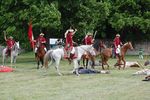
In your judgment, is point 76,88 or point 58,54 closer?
point 76,88

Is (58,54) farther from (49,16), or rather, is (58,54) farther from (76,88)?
(49,16)

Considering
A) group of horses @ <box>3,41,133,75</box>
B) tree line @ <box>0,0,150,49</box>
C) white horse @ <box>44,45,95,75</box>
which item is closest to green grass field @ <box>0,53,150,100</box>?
white horse @ <box>44,45,95,75</box>

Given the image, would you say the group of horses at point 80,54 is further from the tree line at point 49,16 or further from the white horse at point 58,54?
the tree line at point 49,16

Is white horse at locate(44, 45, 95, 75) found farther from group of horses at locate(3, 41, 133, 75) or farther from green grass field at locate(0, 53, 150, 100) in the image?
green grass field at locate(0, 53, 150, 100)

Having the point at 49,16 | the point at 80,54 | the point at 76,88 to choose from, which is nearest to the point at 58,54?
the point at 80,54

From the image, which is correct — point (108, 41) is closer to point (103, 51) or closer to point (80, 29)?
point (80, 29)

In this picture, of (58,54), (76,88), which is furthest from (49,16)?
(76,88)

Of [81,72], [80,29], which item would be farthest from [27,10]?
[81,72]

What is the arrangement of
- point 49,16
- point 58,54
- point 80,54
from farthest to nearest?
point 49,16
point 80,54
point 58,54

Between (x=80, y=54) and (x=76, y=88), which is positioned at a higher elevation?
(x=80, y=54)

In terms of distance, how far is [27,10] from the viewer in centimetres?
4003

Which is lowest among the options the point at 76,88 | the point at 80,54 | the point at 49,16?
the point at 76,88

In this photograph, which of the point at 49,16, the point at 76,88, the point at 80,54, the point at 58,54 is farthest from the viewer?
the point at 49,16

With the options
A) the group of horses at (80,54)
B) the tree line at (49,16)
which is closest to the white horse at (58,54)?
the group of horses at (80,54)
